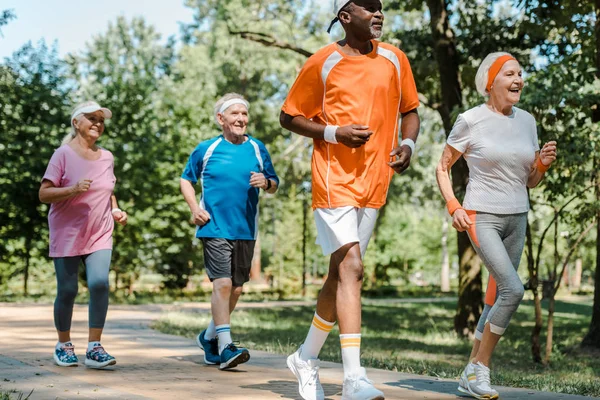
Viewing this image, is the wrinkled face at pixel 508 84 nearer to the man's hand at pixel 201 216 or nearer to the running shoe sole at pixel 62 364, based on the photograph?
the man's hand at pixel 201 216

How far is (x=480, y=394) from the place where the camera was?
16.8 feet

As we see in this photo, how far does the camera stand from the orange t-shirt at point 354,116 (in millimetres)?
4766

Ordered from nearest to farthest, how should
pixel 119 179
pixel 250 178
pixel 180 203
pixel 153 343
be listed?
pixel 250 178, pixel 153 343, pixel 119 179, pixel 180 203

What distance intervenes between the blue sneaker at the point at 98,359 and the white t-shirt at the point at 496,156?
9.65ft

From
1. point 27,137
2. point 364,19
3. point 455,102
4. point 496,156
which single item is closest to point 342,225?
point 364,19

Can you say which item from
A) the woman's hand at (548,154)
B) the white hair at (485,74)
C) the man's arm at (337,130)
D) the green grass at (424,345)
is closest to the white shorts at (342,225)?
the man's arm at (337,130)

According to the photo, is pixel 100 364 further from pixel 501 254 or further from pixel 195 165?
pixel 501 254

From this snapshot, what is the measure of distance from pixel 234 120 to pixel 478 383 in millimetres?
3047

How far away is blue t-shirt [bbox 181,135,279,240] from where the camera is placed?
6969mm

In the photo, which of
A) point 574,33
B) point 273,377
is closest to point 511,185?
point 273,377

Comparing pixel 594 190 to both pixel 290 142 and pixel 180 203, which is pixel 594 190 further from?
pixel 290 142

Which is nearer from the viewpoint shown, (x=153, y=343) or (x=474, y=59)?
(x=153, y=343)

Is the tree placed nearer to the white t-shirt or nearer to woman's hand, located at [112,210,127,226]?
woman's hand, located at [112,210,127,226]

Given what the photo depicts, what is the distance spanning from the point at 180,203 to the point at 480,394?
22038 millimetres
